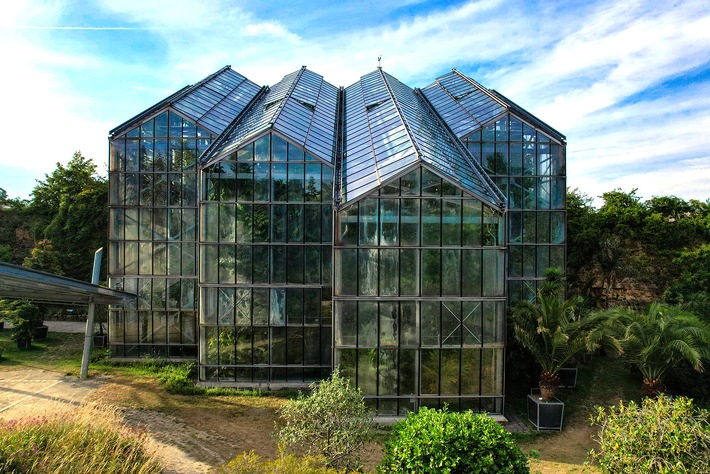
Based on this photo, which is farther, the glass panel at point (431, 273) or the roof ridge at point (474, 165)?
the roof ridge at point (474, 165)

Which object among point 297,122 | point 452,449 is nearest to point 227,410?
point 452,449

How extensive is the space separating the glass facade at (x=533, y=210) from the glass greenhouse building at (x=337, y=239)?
0.07 meters

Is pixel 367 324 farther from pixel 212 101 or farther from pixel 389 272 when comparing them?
pixel 212 101

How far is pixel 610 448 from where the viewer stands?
1028 cm

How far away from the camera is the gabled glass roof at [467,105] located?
75.5 ft

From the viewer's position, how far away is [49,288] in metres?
16.3

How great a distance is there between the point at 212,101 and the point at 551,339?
22033mm

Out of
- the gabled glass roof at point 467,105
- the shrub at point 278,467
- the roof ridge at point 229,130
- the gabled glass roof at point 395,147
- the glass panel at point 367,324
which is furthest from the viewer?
the gabled glass roof at point 467,105

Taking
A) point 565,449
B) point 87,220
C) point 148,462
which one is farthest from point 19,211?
point 565,449

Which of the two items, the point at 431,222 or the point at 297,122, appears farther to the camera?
the point at 297,122

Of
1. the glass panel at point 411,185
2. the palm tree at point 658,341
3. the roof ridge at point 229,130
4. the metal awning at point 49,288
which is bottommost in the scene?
the palm tree at point 658,341

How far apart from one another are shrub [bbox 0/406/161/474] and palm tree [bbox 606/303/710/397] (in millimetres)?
14706

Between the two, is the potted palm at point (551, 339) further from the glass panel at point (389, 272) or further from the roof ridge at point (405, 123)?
the roof ridge at point (405, 123)

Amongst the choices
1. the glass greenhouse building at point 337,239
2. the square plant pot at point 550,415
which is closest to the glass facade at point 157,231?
the glass greenhouse building at point 337,239
